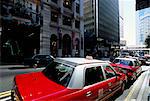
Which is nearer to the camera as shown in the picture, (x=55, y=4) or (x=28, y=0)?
(x=28, y=0)

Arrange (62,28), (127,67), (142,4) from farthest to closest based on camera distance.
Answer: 1. (62,28)
2. (142,4)
3. (127,67)

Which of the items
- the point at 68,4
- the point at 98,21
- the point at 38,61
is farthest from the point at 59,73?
the point at 98,21

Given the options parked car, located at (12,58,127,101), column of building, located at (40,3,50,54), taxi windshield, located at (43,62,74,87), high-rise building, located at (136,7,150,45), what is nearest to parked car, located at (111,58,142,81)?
parked car, located at (12,58,127,101)

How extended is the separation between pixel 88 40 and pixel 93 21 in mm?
17701

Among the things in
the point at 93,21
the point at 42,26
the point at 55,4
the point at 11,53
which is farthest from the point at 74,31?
the point at 93,21

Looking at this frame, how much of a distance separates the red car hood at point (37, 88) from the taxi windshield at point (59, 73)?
16cm

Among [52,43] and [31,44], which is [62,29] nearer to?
[52,43]

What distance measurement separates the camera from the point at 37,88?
4105mm

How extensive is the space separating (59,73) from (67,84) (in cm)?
79

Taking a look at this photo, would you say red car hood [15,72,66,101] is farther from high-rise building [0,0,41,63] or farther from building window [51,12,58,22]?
building window [51,12,58,22]

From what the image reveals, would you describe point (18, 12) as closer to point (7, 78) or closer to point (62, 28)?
point (62, 28)

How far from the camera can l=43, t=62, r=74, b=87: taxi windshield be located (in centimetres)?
455

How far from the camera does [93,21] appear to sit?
81875mm

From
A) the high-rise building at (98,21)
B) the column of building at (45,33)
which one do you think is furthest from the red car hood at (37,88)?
the high-rise building at (98,21)
